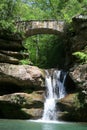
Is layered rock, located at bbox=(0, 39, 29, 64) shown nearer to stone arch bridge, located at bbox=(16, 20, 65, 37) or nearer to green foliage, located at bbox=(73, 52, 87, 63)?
stone arch bridge, located at bbox=(16, 20, 65, 37)

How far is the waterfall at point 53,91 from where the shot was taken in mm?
23750

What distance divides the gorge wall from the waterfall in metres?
0.43

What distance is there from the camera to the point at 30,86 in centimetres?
2472

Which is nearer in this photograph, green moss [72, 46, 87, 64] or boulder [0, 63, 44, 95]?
boulder [0, 63, 44, 95]

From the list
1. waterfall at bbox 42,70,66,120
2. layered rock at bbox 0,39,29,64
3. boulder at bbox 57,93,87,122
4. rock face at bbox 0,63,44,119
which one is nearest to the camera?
boulder at bbox 57,93,87,122

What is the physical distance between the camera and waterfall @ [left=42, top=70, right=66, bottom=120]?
23.8 metres

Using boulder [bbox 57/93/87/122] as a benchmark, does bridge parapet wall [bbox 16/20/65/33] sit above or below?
above

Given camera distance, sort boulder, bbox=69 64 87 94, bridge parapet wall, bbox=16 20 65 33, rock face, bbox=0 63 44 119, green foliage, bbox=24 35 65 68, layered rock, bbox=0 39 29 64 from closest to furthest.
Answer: rock face, bbox=0 63 44 119
boulder, bbox=69 64 87 94
layered rock, bbox=0 39 29 64
bridge parapet wall, bbox=16 20 65 33
green foliage, bbox=24 35 65 68

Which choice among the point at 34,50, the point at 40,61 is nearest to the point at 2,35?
the point at 40,61

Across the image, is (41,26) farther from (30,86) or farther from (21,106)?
(21,106)

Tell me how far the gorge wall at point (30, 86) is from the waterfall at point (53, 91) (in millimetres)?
429

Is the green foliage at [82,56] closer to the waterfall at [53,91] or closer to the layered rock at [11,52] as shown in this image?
the waterfall at [53,91]

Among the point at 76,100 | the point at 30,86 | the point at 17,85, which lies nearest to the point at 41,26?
the point at 17,85

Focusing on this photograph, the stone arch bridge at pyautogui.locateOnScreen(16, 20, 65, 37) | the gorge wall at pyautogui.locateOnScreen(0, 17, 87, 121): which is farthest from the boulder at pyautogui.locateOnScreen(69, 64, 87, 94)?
the stone arch bridge at pyautogui.locateOnScreen(16, 20, 65, 37)
